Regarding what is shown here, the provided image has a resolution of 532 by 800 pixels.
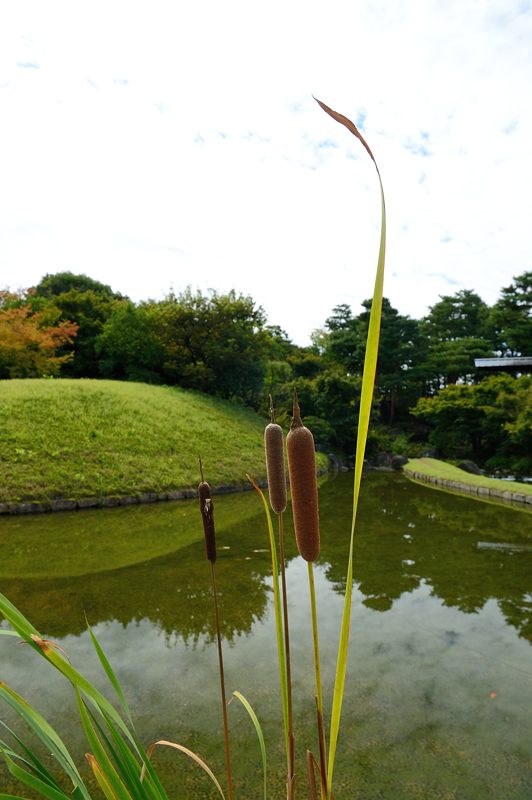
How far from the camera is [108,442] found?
10734 millimetres

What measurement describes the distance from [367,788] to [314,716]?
25.8 inches

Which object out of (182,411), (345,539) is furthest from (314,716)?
(182,411)

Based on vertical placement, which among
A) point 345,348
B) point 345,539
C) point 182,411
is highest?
point 345,348

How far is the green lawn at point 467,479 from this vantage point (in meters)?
8.98

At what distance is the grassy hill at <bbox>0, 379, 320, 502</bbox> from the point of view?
346 inches

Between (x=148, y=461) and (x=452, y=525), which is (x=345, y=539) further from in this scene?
(x=148, y=461)

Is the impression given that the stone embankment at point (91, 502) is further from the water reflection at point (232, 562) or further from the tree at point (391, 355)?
the tree at point (391, 355)

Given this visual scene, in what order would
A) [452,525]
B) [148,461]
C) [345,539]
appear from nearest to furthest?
[345,539], [452,525], [148,461]

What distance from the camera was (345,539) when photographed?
6.06 m

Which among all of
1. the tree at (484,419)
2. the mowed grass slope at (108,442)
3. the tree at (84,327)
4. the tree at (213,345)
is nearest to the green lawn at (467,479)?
the tree at (484,419)

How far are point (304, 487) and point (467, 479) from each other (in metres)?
10.8

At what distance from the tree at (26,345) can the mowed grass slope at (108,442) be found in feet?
9.07

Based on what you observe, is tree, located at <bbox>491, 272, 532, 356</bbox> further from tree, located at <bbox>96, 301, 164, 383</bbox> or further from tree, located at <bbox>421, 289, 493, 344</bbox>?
tree, located at <bbox>96, 301, 164, 383</bbox>

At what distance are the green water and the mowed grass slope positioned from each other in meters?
2.48
